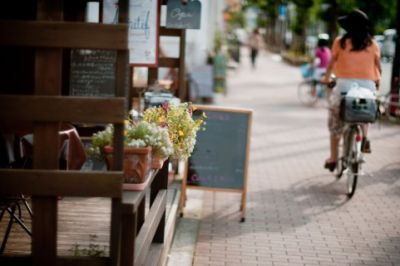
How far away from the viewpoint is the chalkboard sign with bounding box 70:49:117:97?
289 inches

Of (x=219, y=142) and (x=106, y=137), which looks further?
(x=219, y=142)

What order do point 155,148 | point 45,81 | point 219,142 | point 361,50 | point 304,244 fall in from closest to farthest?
point 45,81 < point 155,148 < point 304,244 < point 219,142 < point 361,50

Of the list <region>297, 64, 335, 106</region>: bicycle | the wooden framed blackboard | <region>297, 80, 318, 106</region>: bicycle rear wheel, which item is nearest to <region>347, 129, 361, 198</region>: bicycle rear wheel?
the wooden framed blackboard

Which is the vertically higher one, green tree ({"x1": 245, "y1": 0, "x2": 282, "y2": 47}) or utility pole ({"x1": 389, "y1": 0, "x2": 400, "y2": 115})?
green tree ({"x1": 245, "y1": 0, "x2": 282, "y2": 47})

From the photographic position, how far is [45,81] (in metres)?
3.55

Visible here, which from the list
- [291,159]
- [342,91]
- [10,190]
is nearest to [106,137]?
[10,190]

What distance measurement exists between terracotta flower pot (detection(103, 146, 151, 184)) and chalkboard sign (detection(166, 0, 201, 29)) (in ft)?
10.9

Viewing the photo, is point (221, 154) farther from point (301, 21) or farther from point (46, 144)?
point (301, 21)

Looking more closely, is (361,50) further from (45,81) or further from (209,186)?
(45,81)

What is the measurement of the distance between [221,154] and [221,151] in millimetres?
32

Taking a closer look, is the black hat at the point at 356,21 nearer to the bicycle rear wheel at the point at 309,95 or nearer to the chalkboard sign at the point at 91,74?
the chalkboard sign at the point at 91,74

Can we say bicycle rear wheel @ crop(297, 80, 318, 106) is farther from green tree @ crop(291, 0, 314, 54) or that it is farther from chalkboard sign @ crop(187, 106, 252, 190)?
green tree @ crop(291, 0, 314, 54)

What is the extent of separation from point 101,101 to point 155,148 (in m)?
0.88

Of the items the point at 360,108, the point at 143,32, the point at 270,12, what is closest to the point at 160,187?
the point at 143,32
